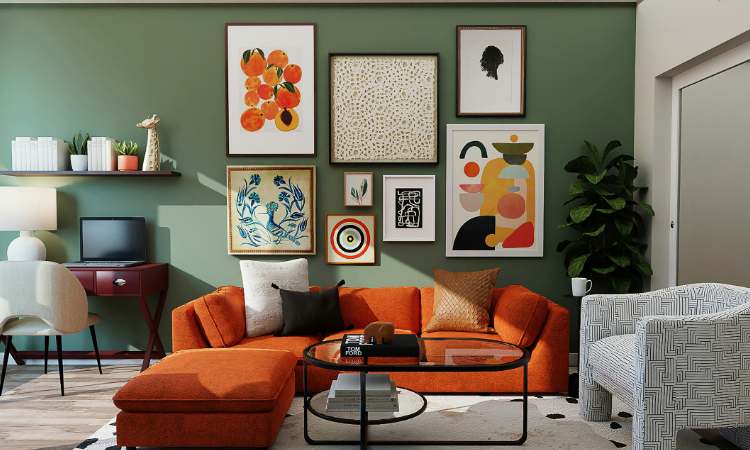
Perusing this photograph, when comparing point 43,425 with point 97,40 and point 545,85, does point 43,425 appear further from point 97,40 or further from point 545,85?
point 545,85

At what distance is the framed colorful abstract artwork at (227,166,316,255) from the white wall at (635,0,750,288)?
265cm

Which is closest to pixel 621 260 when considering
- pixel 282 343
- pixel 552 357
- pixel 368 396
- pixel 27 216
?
pixel 552 357

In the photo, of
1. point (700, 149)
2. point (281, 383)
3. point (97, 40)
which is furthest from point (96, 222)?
point (700, 149)

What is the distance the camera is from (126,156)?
461cm

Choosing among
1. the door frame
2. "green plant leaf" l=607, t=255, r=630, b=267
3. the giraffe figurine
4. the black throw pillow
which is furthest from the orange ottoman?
the door frame

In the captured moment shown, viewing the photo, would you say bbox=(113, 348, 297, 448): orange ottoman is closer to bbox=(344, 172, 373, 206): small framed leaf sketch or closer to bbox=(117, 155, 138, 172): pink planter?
bbox=(344, 172, 373, 206): small framed leaf sketch

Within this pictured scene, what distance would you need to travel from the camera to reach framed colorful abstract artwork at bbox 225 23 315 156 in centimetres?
473

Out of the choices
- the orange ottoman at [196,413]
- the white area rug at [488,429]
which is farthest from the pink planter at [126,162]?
the orange ottoman at [196,413]

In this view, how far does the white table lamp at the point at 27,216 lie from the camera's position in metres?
4.39

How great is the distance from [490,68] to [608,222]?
155 cm

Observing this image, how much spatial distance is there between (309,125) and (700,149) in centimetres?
290

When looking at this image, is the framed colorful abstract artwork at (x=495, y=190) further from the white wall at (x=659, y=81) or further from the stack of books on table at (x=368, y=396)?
the stack of books on table at (x=368, y=396)

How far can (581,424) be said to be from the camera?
3.31m

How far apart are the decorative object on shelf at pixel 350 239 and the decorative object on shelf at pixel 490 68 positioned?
1198 mm
